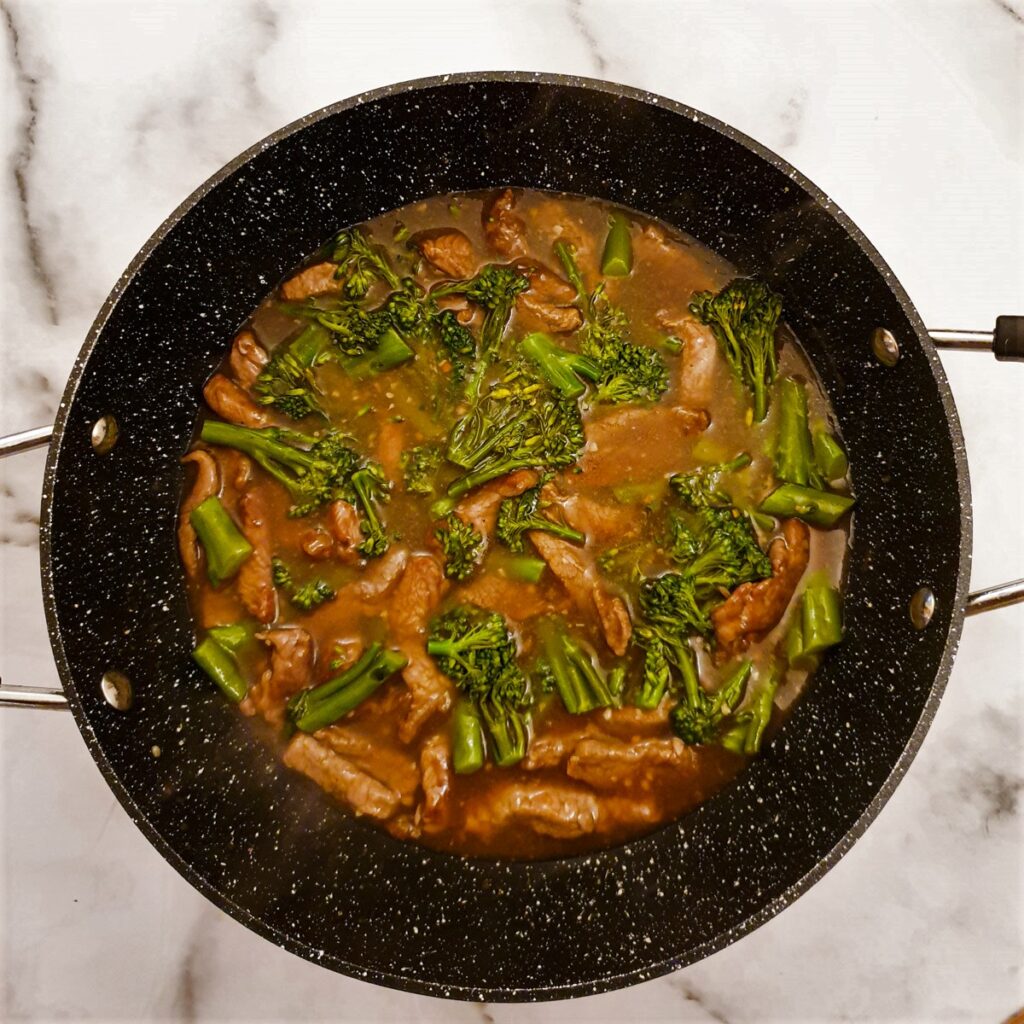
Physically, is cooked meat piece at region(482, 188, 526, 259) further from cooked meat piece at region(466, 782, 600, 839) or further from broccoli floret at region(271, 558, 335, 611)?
cooked meat piece at region(466, 782, 600, 839)

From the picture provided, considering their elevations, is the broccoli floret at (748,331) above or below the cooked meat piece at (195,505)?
above

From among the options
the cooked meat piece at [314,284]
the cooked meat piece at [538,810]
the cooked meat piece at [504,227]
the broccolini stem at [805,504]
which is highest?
the cooked meat piece at [504,227]

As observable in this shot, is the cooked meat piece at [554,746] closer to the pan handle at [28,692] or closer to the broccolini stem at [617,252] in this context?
the pan handle at [28,692]

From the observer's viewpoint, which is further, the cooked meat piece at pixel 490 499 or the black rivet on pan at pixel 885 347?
the cooked meat piece at pixel 490 499

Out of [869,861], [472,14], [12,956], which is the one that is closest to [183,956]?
[12,956]

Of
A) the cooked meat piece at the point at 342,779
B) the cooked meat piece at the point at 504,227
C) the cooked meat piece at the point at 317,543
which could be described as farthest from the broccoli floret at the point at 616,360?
the cooked meat piece at the point at 342,779

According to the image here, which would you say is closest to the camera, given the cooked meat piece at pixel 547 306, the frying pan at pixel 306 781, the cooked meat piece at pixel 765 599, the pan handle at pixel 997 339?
the pan handle at pixel 997 339
